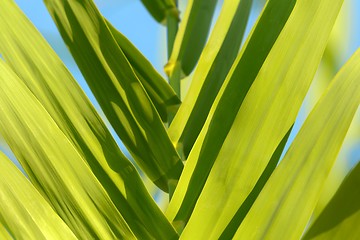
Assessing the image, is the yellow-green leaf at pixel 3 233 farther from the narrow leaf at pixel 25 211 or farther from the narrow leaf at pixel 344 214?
the narrow leaf at pixel 344 214

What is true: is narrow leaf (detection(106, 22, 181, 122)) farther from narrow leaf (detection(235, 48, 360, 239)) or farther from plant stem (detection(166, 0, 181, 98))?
narrow leaf (detection(235, 48, 360, 239))

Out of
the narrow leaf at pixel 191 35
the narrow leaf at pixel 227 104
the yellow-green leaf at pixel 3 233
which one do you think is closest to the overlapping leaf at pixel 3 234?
the yellow-green leaf at pixel 3 233

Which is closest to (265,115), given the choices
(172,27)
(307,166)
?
(307,166)

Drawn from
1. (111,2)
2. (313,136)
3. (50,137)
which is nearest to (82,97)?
A: (50,137)

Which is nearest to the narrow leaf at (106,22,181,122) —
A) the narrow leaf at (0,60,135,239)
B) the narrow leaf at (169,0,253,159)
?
the narrow leaf at (169,0,253,159)

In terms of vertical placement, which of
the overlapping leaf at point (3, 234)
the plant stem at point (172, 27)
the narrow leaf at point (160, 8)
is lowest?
the overlapping leaf at point (3, 234)

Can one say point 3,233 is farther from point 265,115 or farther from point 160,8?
point 160,8
